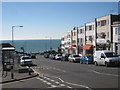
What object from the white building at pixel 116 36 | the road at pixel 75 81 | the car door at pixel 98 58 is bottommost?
the road at pixel 75 81

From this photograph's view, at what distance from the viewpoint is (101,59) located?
104ft

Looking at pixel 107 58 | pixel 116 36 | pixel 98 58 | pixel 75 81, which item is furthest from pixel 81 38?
pixel 75 81

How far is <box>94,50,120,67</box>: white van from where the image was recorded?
29.9 metres

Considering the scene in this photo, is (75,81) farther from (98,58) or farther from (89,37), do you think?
(89,37)

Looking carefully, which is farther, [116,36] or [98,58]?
[116,36]

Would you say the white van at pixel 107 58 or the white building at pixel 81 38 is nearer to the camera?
the white van at pixel 107 58

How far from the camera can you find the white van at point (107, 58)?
29938 mm

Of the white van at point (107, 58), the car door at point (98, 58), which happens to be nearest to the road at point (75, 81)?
the white van at point (107, 58)

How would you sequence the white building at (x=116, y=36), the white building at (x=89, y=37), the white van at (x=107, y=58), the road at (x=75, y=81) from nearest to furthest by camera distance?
the road at (x=75, y=81) < the white van at (x=107, y=58) < the white building at (x=116, y=36) < the white building at (x=89, y=37)

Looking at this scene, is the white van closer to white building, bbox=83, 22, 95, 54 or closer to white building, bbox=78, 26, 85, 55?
white building, bbox=83, 22, 95, 54

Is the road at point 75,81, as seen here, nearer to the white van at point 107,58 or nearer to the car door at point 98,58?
the white van at point 107,58

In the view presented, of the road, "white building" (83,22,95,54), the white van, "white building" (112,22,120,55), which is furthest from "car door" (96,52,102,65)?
"white building" (83,22,95,54)

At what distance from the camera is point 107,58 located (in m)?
30.4

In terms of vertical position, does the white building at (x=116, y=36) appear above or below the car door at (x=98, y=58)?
above
